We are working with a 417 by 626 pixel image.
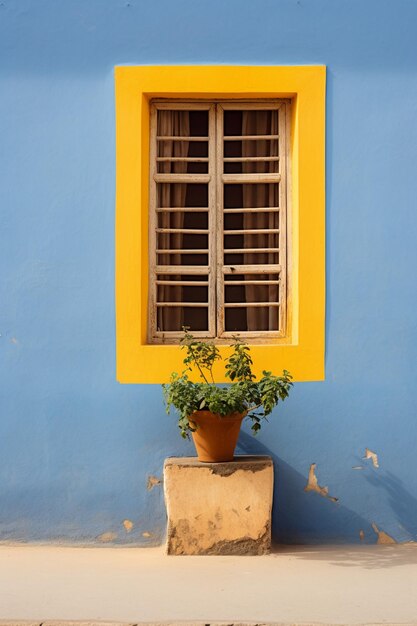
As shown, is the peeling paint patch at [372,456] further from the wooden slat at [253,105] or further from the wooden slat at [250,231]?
the wooden slat at [253,105]

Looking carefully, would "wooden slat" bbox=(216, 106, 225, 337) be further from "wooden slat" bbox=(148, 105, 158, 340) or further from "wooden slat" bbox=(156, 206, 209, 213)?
"wooden slat" bbox=(148, 105, 158, 340)

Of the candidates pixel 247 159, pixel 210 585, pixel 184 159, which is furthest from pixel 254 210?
pixel 210 585

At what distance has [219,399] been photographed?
4914mm

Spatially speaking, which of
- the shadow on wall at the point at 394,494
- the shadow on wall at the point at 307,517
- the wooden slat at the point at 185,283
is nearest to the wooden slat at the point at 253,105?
the wooden slat at the point at 185,283

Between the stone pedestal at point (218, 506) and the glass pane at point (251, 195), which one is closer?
the stone pedestal at point (218, 506)

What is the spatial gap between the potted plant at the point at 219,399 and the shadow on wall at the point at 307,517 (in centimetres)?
46

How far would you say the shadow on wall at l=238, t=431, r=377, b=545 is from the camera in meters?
5.42

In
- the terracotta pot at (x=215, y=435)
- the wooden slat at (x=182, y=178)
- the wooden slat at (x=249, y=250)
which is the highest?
the wooden slat at (x=182, y=178)

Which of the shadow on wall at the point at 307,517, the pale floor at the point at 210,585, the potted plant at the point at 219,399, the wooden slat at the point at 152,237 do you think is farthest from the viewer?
the wooden slat at the point at 152,237

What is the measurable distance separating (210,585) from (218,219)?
237 cm

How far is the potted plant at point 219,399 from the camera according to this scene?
16.2 feet

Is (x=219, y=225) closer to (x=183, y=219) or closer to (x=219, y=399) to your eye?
(x=183, y=219)

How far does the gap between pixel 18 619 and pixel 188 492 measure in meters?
1.40

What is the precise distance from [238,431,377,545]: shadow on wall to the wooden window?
0.96 meters
